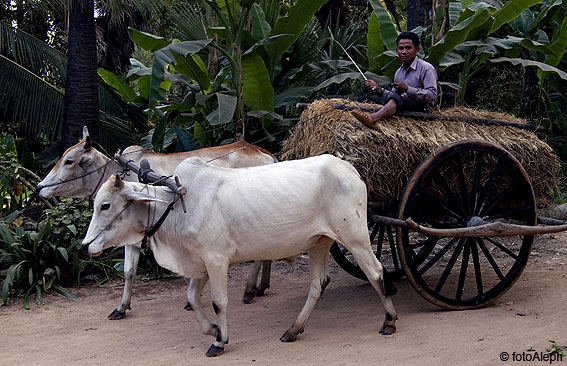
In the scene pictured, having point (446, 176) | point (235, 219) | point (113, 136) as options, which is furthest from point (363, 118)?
point (113, 136)

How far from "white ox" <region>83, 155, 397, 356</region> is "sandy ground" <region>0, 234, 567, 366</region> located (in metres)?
0.26

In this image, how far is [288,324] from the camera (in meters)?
5.76

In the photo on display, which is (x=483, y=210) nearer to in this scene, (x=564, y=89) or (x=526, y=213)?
(x=526, y=213)

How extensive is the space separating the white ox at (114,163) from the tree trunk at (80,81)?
3369 millimetres

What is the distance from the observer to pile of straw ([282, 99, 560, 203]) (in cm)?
531

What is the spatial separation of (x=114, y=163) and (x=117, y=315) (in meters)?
1.43

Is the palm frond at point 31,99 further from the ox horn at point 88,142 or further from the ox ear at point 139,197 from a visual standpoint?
the ox ear at point 139,197

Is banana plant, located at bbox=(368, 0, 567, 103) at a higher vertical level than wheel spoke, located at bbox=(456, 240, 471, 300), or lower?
higher

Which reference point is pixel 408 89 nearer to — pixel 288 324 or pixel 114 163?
pixel 288 324

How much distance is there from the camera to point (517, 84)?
12.2 metres

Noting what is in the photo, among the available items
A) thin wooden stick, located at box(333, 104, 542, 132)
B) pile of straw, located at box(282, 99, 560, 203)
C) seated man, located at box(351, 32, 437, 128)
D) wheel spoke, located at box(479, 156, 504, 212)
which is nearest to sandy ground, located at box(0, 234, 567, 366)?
wheel spoke, located at box(479, 156, 504, 212)

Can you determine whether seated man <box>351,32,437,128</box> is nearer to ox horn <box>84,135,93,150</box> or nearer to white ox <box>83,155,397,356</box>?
white ox <box>83,155,397,356</box>

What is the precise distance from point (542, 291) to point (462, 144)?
173 cm

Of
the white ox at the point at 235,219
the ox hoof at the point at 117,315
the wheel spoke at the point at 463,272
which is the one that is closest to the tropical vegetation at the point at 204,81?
the ox hoof at the point at 117,315
